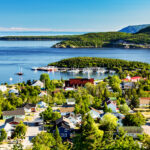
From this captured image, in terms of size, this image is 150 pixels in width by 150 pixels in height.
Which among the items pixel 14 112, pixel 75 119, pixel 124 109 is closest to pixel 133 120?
pixel 124 109

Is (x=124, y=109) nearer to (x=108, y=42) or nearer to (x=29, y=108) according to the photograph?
(x=29, y=108)

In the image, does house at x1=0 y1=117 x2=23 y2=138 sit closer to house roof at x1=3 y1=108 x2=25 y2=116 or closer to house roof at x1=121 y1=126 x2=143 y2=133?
house roof at x1=3 y1=108 x2=25 y2=116

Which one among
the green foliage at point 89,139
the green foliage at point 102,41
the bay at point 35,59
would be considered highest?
the green foliage at point 102,41

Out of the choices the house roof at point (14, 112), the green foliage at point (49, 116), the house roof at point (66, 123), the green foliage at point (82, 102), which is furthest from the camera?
the house roof at point (14, 112)

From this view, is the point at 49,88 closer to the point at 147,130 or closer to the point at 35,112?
the point at 35,112

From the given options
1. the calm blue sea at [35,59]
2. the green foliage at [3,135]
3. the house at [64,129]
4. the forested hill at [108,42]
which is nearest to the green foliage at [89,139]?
A: the house at [64,129]

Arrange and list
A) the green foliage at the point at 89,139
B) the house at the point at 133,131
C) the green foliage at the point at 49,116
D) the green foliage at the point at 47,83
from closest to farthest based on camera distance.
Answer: the green foliage at the point at 89,139
the house at the point at 133,131
the green foliage at the point at 49,116
the green foliage at the point at 47,83

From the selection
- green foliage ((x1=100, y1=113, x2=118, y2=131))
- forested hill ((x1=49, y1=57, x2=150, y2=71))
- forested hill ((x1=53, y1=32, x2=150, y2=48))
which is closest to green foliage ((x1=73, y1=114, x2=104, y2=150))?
green foliage ((x1=100, y1=113, x2=118, y2=131))

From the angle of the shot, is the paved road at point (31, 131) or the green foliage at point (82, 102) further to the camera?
the green foliage at point (82, 102)

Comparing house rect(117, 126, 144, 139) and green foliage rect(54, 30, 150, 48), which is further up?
green foliage rect(54, 30, 150, 48)

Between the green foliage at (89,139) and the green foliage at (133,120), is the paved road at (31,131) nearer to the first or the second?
the green foliage at (89,139)

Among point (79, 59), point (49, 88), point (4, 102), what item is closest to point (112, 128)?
point (4, 102)
